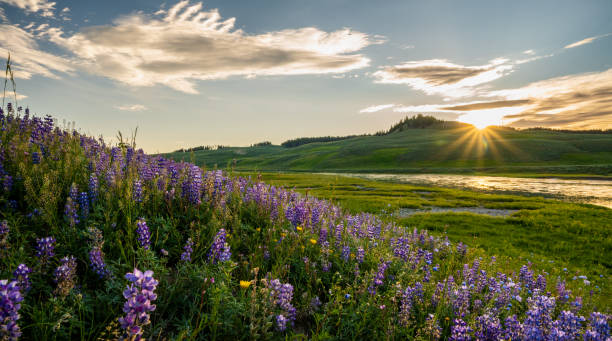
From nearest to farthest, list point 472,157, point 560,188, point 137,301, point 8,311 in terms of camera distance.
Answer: point 8,311, point 137,301, point 560,188, point 472,157

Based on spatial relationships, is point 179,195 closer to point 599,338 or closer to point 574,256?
point 599,338

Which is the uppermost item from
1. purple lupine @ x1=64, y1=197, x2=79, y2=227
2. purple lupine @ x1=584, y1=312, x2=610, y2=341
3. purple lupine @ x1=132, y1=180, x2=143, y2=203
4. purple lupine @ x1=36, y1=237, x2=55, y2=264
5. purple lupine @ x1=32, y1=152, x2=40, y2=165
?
purple lupine @ x1=32, y1=152, x2=40, y2=165

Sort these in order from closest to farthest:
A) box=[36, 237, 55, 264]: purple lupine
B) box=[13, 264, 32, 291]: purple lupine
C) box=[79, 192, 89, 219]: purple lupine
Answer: box=[13, 264, 32, 291]: purple lupine, box=[36, 237, 55, 264]: purple lupine, box=[79, 192, 89, 219]: purple lupine

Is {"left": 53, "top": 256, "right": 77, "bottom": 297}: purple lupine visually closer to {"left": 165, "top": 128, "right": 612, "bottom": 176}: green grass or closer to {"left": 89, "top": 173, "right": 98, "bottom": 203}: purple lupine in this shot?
{"left": 89, "top": 173, "right": 98, "bottom": 203}: purple lupine

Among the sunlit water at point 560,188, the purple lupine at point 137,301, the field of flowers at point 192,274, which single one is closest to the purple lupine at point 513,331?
the field of flowers at point 192,274

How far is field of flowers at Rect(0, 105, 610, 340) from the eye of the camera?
2.70 metres

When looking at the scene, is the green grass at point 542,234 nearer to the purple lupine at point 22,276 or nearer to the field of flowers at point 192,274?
the field of flowers at point 192,274

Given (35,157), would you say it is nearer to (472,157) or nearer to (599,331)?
(599,331)

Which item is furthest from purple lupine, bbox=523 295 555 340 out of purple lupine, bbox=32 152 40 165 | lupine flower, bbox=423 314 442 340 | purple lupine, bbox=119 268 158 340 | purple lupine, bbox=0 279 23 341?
purple lupine, bbox=32 152 40 165

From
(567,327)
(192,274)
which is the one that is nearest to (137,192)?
(192,274)

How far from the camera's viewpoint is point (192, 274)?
3.32m

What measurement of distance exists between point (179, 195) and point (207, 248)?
148cm

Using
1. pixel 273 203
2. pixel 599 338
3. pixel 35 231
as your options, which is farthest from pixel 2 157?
pixel 599 338

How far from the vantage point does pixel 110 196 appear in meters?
4.23
